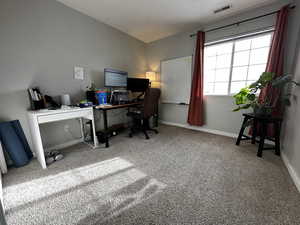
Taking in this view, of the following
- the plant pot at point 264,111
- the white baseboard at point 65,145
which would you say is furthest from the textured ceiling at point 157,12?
the white baseboard at point 65,145

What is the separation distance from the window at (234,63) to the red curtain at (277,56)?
19 centimetres

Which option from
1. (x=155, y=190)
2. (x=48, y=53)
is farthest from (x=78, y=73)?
(x=155, y=190)

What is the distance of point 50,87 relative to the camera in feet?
6.05

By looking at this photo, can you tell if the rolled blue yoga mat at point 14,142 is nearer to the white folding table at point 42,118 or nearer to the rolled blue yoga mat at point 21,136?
the rolled blue yoga mat at point 21,136

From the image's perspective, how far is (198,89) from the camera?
2.59 m

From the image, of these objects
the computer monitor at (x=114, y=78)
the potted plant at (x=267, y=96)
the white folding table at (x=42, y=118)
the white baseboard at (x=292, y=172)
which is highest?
the computer monitor at (x=114, y=78)

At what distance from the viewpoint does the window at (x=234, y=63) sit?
2.04 meters

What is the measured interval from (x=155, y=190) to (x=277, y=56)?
257 cm

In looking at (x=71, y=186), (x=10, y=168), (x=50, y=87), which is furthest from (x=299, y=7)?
(x=10, y=168)

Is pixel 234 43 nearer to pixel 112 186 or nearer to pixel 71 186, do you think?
pixel 112 186

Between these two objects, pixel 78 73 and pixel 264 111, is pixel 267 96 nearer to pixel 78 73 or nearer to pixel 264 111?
pixel 264 111

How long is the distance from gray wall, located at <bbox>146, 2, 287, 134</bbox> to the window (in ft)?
Result: 0.57

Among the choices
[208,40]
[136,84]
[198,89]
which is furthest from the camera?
[136,84]

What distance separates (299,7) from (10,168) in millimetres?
4352
